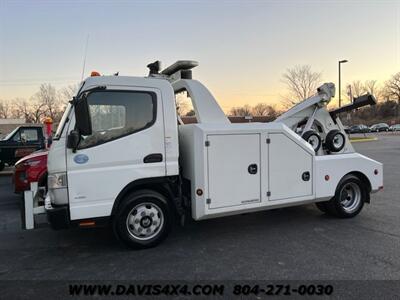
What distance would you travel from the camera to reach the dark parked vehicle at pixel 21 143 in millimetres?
13672

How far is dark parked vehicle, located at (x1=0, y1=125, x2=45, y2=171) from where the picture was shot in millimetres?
13672

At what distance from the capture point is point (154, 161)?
4.95 meters

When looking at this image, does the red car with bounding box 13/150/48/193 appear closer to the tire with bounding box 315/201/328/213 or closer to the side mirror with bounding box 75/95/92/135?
the side mirror with bounding box 75/95/92/135

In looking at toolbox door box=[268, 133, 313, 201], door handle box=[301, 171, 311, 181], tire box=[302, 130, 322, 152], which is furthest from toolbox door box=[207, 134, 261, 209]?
tire box=[302, 130, 322, 152]

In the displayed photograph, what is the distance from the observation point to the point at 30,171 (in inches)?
313

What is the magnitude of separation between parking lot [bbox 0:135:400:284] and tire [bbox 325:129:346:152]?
1.35 meters

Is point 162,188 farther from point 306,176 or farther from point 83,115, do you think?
point 306,176

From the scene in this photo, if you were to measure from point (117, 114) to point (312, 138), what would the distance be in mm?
3703

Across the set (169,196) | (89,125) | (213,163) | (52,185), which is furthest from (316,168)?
(52,185)

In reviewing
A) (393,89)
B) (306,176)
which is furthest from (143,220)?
(393,89)

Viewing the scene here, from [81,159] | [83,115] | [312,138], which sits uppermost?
[83,115]

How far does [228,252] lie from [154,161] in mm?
1668

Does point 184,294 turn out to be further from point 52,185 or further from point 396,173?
point 396,173

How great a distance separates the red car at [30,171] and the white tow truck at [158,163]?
300cm
